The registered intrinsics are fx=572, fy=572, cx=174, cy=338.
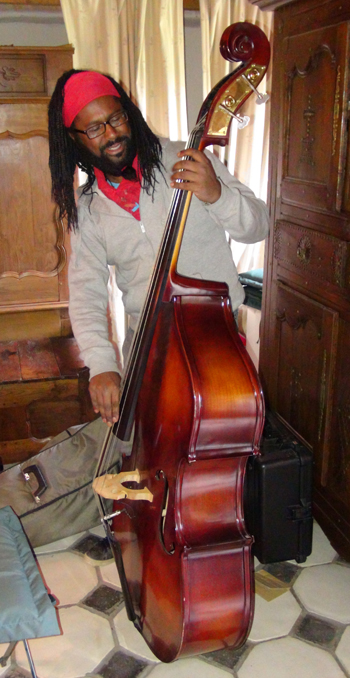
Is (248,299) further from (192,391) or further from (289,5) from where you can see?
(192,391)

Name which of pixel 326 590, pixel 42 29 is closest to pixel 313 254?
pixel 326 590

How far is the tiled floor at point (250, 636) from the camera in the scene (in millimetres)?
1440

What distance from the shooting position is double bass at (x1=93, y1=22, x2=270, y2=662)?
3.60 ft

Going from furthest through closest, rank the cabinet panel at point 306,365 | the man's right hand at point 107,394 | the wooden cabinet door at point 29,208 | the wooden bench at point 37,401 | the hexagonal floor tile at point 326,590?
the wooden bench at point 37,401 → the wooden cabinet door at point 29,208 → the cabinet panel at point 306,365 → the hexagonal floor tile at point 326,590 → the man's right hand at point 107,394

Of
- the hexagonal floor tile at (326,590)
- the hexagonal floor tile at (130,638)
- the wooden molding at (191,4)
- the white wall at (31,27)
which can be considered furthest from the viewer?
the wooden molding at (191,4)

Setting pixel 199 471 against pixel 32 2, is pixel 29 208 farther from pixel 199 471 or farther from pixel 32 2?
pixel 199 471

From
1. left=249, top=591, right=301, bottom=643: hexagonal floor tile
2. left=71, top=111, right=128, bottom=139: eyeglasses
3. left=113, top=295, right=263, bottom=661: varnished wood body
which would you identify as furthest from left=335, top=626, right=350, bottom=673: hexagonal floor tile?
left=71, top=111, right=128, bottom=139: eyeglasses

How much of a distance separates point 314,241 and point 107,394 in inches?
31.3

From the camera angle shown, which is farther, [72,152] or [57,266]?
[57,266]

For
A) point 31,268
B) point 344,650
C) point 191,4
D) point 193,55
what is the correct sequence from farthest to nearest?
1. point 193,55
2. point 191,4
3. point 31,268
4. point 344,650

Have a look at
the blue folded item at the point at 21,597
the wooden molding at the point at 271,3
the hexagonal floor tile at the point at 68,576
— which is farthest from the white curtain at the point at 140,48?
the blue folded item at the point at 21,597

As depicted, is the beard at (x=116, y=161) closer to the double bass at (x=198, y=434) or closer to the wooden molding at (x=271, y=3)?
the double bass at (x=198, y=434)

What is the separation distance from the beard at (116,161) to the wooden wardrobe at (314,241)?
0.55 meters

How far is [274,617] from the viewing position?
1.60m
